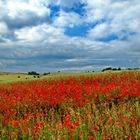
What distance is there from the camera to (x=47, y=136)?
7043 millimetres

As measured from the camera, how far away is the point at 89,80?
2830cm

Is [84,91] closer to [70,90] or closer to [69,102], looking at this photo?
[70,90]

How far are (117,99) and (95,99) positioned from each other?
46.6 inches

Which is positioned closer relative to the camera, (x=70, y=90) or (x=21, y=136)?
(x=21, y=136)

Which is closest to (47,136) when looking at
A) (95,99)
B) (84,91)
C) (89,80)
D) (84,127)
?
(84,127)

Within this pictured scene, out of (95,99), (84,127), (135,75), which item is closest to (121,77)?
(135,75)

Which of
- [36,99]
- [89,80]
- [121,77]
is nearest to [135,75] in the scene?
[121,77]

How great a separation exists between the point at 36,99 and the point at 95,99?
3024 mm

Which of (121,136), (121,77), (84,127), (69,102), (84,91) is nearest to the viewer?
(121,136)

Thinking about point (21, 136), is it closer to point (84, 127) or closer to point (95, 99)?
point (84, 127)

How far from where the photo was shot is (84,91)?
16.5 m

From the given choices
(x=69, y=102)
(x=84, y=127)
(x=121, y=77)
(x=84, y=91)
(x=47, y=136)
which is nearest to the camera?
(x=47, y=136)

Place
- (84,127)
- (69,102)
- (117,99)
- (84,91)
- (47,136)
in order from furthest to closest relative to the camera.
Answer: (84,91) → (117,99) → (69,102) → (84,127) → (47,136)

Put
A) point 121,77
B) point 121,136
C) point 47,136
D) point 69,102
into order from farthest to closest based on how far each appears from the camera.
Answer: point 121,77, point 69,102, point 47,136, point 121,136
